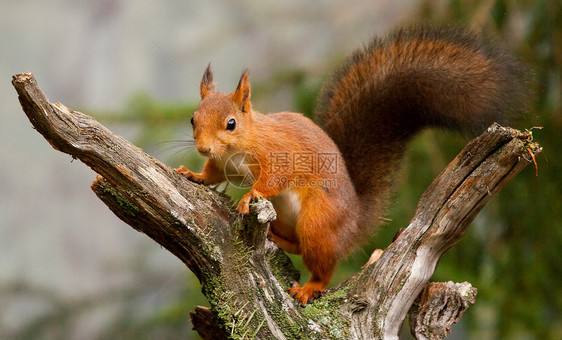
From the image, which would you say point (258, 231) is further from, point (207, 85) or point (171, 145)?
point (171, 145)

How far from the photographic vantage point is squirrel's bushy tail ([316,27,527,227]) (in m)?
1.47

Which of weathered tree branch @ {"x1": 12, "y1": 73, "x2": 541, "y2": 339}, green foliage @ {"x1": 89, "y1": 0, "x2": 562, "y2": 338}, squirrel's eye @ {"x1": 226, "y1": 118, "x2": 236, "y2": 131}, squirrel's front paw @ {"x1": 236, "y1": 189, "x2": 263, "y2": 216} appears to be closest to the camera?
weathered tree branch @ {"x1": 12, "y1": 73, "x2": 541, "y2": 339}

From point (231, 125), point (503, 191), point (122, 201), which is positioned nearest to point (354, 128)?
point (231, 125)

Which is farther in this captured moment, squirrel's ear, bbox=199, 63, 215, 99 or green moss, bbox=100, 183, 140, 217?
squirrel's ear, bbox=199, 63, 215, 99

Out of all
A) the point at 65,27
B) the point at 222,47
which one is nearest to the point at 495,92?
the point at 222,47

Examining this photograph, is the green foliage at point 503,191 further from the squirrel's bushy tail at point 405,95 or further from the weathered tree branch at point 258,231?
the weathered tree branch at point 258,231

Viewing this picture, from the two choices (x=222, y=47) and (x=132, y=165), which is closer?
(x=132, y=165)

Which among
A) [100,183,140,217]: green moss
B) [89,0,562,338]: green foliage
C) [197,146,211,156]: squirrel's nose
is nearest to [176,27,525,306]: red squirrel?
[197,146,211,156]: squirrel's nose

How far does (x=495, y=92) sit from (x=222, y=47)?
181 centimetres

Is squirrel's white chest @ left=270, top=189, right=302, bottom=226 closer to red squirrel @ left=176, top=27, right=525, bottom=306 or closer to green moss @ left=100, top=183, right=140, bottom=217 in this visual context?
red squirrel @ left=176, top=27, right=525, bottom=306

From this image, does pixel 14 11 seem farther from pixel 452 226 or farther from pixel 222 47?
pixel 452 226

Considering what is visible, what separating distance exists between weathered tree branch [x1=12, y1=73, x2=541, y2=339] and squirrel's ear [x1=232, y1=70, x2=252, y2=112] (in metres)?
0.28

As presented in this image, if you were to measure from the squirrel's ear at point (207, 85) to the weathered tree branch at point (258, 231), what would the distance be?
0.36 m

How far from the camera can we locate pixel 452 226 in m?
1.36
